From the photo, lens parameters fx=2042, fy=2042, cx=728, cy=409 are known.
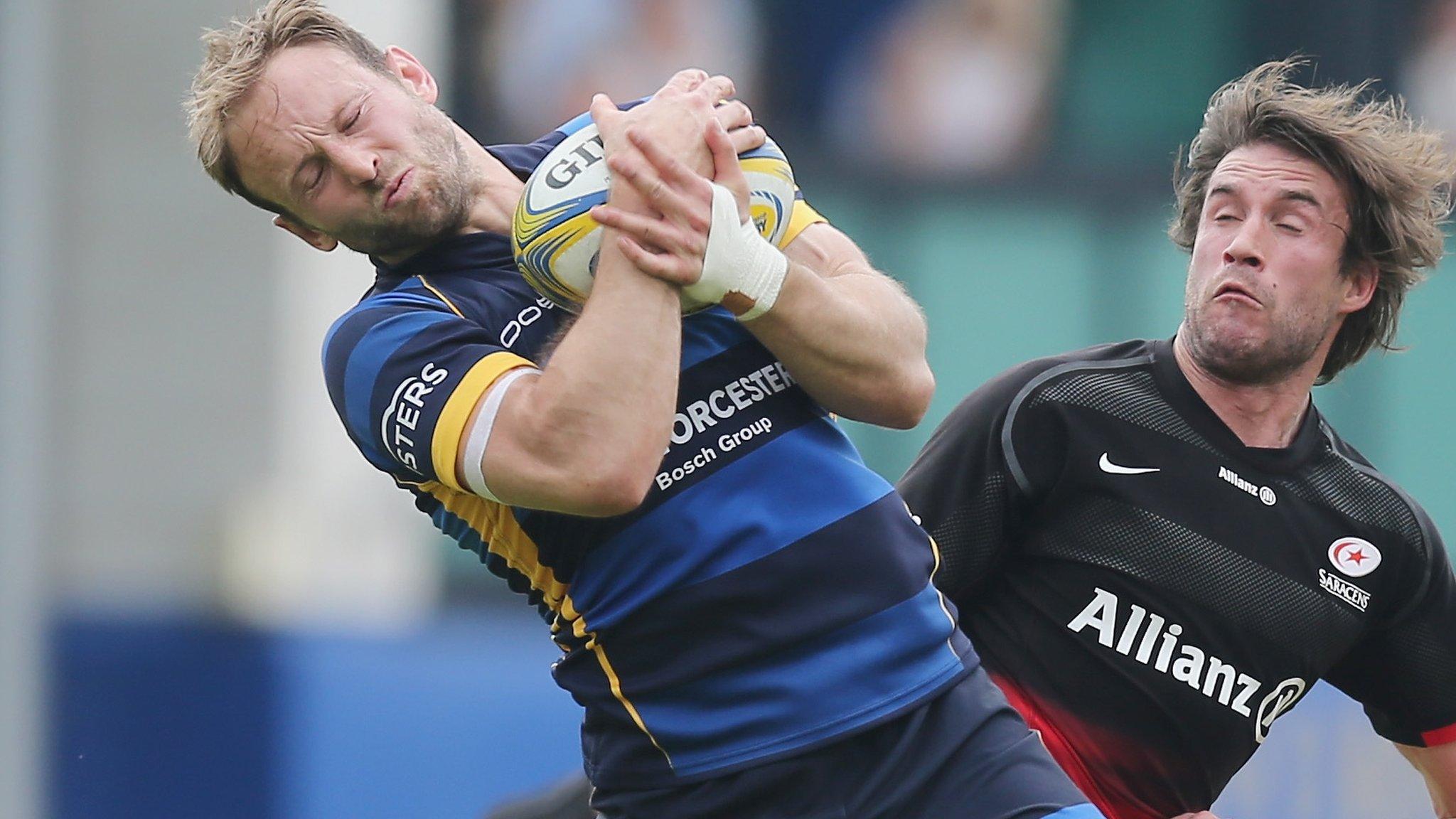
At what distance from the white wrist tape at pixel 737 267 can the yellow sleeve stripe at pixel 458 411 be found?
0.34m

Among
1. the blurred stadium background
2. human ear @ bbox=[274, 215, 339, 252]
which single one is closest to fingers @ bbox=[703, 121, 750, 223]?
human ear @ bbox=[274, 215, 339, 252]

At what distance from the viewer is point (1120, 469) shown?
4.56m

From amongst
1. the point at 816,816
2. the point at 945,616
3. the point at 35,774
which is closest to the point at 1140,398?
the point at 945,616

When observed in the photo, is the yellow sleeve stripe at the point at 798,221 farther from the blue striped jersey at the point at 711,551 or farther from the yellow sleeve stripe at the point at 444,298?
the yellow sleeve stripe at the point at 444,298

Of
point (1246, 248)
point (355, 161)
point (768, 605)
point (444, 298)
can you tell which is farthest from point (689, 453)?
point (1246, 248)

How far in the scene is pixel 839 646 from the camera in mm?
3535

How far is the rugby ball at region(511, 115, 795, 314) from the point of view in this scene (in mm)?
3375

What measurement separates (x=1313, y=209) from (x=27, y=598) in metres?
4.84

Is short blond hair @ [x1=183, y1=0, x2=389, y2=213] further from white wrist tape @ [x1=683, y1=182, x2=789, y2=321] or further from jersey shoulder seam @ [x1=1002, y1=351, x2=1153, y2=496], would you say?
jersey shoulder seam @ [x1=1002, y1=351, x2=1153, y2=496]

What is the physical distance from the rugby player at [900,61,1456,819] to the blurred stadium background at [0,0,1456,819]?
447 centimetres

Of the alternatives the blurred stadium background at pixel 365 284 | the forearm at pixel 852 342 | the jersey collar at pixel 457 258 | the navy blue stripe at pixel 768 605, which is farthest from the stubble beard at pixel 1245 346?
the blurred stadium background at pixel 365 284

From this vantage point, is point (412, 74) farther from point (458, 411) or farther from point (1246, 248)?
point (1246, 248)

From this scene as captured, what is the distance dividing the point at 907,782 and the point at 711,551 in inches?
21.0

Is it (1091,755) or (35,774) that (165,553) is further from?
(1091,755)
